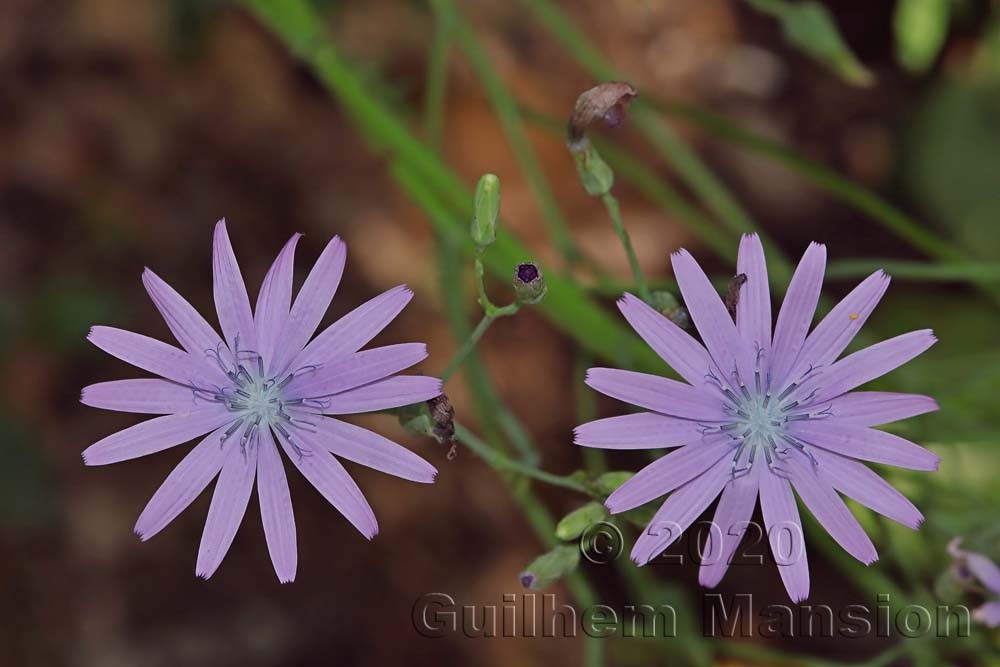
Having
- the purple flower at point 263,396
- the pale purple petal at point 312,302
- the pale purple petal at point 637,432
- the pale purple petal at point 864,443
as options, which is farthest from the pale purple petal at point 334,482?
the pale purple petal at point 864,443

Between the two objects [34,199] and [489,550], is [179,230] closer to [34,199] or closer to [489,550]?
[34,199]

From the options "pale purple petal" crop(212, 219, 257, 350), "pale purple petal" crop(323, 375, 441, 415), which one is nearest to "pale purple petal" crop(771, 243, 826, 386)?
"pale purple petal" crop(323, 375, 441, 415)

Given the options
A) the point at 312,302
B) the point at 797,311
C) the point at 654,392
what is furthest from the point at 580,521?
the point at 312,302

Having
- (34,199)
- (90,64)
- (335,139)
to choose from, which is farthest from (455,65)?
(34,199)

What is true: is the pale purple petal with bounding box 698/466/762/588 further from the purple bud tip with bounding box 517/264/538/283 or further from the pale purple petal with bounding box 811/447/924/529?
the purple bud tip with bounding box 517/264/538/283

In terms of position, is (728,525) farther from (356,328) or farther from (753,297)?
(356,328)
